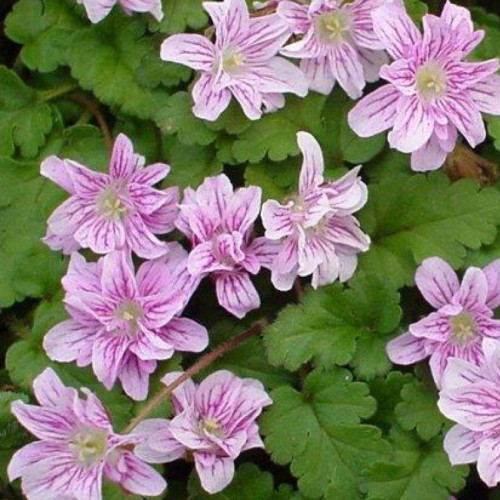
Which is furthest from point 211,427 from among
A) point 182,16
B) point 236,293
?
point 182,16

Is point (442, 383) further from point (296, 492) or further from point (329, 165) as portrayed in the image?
point (329, 165)

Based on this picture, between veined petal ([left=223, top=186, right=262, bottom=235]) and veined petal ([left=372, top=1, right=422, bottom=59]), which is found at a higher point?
veined petal ([left=372, top=1, right=422, bottom=59])

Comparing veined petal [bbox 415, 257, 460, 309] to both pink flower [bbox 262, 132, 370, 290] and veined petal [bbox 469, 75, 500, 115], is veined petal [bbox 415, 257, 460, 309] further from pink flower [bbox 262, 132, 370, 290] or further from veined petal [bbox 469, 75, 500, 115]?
veined petal [bbox 469, 75, 500, 115]

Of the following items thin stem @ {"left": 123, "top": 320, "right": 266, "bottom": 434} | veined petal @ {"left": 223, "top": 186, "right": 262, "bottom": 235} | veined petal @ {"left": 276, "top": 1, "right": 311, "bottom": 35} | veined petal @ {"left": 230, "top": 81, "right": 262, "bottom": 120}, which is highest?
veined petal @ {"left": 276, "top": 1, "right": 311, "bottom": 35}

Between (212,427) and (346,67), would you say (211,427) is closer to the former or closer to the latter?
(212,427)

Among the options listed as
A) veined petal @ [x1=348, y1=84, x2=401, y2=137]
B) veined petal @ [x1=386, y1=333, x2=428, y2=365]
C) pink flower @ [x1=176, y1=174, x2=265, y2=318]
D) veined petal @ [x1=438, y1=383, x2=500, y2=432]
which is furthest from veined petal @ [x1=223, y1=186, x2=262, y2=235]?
veined petal @ [x1=438, y1=383, x2=500, y2=432]

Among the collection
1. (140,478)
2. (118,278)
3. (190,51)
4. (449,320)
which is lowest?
(140,478)

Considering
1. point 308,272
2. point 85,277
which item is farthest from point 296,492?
point 85,277
